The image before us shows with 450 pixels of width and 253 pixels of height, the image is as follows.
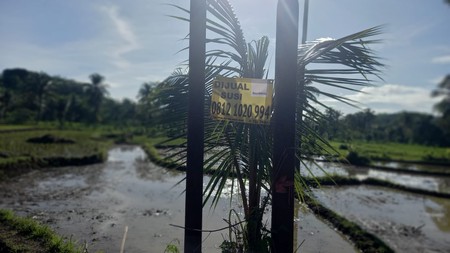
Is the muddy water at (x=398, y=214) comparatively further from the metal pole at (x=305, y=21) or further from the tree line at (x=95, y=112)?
the tree line at (x=95, y=112)

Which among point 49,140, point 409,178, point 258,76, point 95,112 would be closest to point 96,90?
point 95,112

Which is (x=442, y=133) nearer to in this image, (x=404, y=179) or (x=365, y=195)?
(x=404, y=179)

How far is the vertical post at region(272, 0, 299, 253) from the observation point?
2.66 metres

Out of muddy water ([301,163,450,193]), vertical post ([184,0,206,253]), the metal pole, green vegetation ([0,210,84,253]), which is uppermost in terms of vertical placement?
the metal pole

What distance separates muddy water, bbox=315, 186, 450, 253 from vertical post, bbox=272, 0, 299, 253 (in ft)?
9.60

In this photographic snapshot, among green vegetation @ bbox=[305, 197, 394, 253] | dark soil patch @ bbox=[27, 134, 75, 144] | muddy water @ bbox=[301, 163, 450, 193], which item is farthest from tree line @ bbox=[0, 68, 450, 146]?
green vegetation @ bbox=[305, 197, 394, 253]

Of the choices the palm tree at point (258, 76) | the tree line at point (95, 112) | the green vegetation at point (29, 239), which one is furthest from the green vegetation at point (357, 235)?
the tree line at point (95, 112)

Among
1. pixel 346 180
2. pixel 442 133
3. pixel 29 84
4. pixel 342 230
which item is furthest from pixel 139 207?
pixel 29 84

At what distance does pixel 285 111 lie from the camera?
2.67m

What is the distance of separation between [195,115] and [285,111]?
0.74m

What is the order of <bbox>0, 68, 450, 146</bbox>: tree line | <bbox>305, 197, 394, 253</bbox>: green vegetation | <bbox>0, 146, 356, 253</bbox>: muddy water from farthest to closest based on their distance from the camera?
<bbox>0, 68, 450, 146</bbox>: tree line < <bbox>305, 197, 394, 253</bbox>: green vegetation < <bbox>0, 146, 356, 253</bbox>: muddy water

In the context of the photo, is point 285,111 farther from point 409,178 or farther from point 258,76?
point 409,178

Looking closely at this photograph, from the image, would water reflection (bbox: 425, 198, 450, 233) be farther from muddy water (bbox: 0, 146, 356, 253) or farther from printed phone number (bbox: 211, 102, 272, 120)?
printed phone number (bbox: 211, 102, 272, 120)

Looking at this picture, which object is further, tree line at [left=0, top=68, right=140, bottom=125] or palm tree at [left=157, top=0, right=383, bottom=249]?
tree line at [left=0, top=68, right=140, bottom=125]
